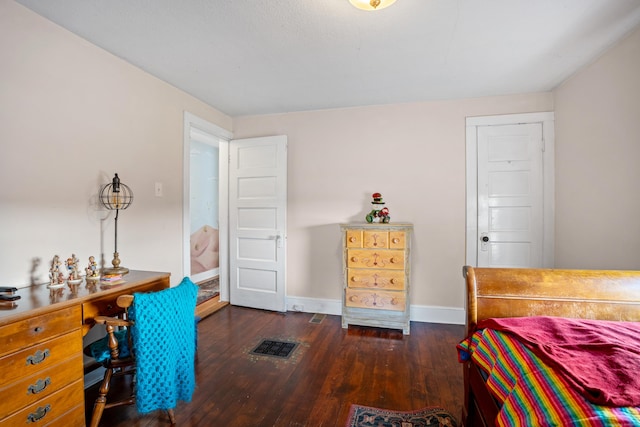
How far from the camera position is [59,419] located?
132 cm

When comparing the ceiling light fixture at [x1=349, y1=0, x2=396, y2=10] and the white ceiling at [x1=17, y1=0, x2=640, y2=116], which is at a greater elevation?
the white ceiling at [x1=17, y1=0, x2=640, y2=116]

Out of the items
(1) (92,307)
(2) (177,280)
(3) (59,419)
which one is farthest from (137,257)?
(3) (59,419)

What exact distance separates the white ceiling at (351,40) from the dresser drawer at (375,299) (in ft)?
6.60

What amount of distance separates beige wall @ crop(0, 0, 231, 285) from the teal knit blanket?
889 millimetres

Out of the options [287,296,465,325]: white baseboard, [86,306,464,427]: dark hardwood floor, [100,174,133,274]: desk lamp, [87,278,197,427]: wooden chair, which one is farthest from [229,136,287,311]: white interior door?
[87,278,197,427]: wooden chair

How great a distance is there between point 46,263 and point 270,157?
2.24 metres

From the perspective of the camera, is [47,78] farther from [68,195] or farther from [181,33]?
[181,33]

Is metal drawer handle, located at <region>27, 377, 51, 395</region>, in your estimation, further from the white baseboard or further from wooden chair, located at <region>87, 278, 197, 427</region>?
the white baseboard

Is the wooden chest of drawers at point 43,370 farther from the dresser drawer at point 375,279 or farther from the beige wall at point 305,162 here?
the dresser drawer at point 375,279

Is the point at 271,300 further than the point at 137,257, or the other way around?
the point at 271,300

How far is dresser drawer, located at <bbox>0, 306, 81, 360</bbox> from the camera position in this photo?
1150 mm

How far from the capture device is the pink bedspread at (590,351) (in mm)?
756

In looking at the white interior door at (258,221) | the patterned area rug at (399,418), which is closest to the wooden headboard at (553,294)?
the patterned area rug at (399,418)

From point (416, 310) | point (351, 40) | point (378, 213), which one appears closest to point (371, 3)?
point (351, 40)
